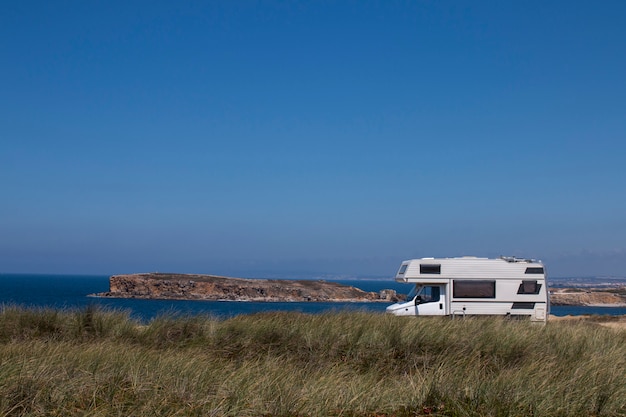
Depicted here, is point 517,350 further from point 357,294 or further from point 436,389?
point 357,294

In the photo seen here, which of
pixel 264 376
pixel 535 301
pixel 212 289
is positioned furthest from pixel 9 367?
pixel 212 289

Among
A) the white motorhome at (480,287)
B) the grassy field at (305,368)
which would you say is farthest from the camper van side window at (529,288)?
the grassy field at (305,368)

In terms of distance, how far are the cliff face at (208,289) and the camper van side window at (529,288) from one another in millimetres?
66979

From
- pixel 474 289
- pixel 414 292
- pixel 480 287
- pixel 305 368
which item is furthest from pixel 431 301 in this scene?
pixel 305 368

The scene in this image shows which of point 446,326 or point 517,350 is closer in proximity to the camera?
point 517,350

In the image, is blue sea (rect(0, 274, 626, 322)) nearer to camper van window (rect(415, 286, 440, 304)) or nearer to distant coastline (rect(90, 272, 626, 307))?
camper van window (rect(415, 286, 440, 304))

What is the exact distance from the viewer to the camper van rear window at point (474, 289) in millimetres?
26266

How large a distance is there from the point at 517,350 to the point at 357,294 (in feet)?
287

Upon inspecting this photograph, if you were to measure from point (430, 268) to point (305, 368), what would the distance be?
1441 cm

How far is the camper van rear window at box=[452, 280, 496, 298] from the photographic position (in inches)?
1034

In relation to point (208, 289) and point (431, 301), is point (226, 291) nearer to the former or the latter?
point (208, 289)

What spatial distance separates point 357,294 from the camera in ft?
332

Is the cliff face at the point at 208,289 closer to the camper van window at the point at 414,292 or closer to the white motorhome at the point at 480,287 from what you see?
the camper van window at the point at 414,292

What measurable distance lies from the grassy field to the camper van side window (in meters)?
8.72
